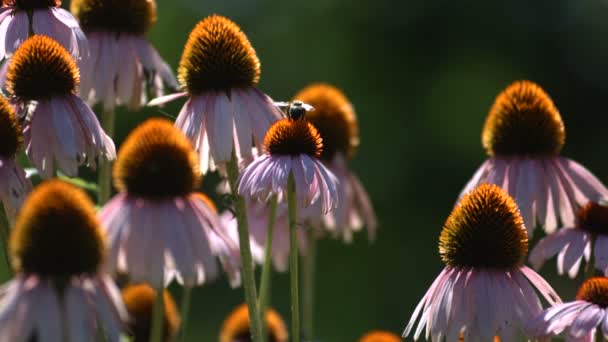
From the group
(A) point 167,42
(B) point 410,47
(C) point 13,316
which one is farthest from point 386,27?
(C) point 13,316

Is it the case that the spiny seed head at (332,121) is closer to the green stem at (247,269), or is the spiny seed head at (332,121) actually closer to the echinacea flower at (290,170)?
the echinacea flower at (290,170)

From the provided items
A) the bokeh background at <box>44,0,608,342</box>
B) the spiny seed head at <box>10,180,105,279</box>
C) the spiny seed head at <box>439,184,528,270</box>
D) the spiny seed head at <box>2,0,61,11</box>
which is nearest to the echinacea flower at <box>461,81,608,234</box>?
the spiny seed head at <box>439,184,528,270</box>

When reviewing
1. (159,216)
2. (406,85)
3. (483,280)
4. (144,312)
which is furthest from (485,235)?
(406,85)

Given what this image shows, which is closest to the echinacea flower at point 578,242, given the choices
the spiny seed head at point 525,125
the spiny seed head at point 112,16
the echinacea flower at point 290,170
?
the spiny seed head at point 525,125

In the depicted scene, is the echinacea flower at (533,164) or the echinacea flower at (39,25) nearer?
the echinacea flower at (39,25)

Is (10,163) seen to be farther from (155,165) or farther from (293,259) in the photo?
(293,259)

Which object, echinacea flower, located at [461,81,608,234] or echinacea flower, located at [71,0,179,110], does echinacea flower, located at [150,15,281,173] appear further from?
echinacea flower, located at [461,81,608,234]
